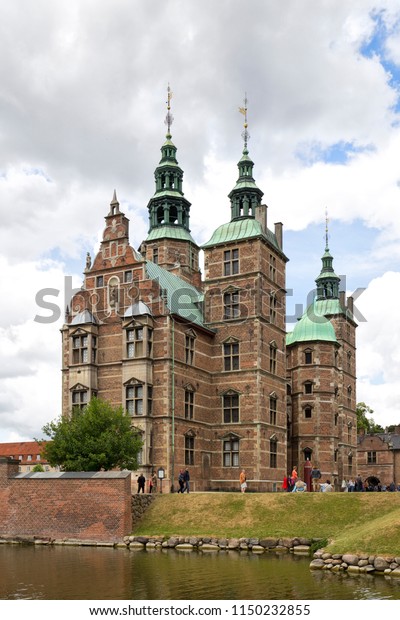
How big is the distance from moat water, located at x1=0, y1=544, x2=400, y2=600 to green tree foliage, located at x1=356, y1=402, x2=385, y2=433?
7344 centimetres

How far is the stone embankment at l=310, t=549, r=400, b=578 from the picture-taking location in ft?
74.0

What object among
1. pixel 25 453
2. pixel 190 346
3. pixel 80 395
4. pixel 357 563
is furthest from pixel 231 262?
pixel 25 453

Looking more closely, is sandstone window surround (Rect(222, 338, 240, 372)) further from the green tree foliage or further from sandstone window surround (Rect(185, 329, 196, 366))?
the green tree foliage

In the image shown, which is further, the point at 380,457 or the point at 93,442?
the point at 380,457

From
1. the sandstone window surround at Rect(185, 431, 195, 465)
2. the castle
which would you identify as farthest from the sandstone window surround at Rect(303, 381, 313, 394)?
the sandstone window surround at Rect(185, 431, 195, 465)

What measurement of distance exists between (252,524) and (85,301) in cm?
2123

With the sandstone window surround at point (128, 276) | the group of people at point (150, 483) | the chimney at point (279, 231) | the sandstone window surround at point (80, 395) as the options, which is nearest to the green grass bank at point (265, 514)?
the group of people at point (150, 483)

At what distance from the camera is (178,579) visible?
20891mm

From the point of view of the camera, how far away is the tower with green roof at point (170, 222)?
207 ft

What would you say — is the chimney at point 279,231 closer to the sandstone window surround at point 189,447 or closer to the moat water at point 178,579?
the sandstone window surround at point 189,447

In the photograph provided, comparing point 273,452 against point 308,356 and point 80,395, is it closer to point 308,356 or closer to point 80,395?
point 80,395

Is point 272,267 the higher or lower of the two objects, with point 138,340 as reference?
higher

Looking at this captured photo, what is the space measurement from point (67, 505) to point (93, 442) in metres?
4.05

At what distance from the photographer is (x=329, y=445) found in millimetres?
60688
